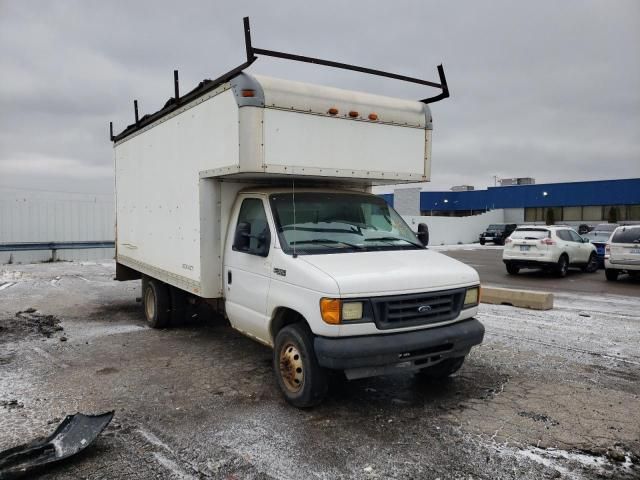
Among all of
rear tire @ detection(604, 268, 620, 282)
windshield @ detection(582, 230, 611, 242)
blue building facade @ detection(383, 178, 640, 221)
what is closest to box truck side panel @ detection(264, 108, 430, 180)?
rear tire @ detection(604, 268, 620, 282)

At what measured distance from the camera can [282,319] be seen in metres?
5.12

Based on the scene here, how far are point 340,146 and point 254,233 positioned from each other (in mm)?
1373

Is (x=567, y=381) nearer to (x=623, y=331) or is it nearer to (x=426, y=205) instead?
(x=623, y=331)

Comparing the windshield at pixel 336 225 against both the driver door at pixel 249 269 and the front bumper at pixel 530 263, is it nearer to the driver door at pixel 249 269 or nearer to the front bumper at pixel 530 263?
the driver door at pixel 249 269

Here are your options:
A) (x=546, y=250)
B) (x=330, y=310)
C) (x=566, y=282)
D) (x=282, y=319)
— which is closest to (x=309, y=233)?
(x=282, y=319)

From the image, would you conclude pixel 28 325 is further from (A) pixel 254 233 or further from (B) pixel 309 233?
(B) pixel 309 233

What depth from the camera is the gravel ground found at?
374 centimetres

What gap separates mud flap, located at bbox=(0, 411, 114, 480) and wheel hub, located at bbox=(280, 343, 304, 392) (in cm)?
158

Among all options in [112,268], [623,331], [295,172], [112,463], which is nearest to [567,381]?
[623,331]

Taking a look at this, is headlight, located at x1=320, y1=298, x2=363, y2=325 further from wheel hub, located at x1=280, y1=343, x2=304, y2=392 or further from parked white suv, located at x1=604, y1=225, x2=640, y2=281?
parked white suv, located at x1=604, y1=225, x2=640, y2=281

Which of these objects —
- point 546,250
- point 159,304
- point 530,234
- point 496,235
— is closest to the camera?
point 159,304

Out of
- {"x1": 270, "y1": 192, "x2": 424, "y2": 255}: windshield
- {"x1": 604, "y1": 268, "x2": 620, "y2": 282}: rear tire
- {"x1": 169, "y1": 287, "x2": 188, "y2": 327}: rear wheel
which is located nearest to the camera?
{"x1": 270, "y1": 192, "x2": 424, "y2": 255}: windshield

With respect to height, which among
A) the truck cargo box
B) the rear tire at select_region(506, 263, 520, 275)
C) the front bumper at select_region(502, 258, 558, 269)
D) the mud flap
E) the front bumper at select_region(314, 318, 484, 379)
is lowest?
the rear tire at select_region(506, 263, 520, 275)

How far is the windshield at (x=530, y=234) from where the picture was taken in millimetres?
16206
